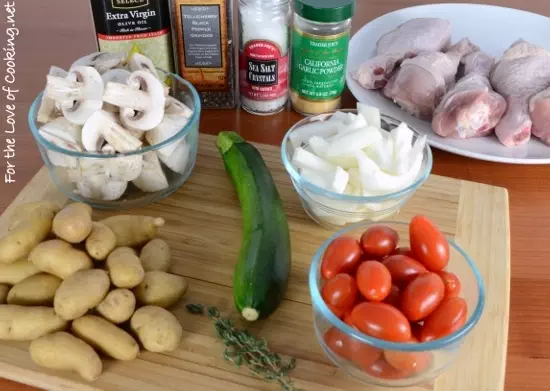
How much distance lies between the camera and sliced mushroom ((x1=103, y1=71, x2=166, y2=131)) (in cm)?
99

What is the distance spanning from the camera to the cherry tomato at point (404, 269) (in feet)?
2.59

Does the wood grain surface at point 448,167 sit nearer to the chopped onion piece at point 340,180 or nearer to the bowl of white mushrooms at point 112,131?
the bowl of white mushrooms at point 112,131

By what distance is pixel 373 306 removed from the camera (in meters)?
0.73

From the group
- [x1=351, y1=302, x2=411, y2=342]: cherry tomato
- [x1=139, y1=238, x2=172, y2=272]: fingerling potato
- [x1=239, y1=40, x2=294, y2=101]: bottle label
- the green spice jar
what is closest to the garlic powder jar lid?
the green spice jar

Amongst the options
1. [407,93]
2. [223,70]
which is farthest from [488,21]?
[223,70]

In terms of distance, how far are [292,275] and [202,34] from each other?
57cm

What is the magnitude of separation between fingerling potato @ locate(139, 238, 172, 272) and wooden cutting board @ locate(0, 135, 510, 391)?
2.1 inches

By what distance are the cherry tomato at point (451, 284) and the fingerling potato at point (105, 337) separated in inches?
16.4

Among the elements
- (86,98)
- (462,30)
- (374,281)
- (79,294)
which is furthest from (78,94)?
(462,30)

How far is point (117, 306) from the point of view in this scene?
81cm

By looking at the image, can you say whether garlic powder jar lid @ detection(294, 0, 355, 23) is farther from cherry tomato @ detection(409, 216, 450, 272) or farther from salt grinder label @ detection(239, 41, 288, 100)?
cherry tomato @ detection(409, 216, 450, 272)

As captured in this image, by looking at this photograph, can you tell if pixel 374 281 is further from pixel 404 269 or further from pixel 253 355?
pixel 253 355

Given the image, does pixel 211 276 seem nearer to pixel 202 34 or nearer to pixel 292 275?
pixel 292 275

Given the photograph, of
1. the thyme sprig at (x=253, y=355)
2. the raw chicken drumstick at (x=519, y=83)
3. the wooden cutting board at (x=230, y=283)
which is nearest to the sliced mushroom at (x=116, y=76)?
the wooden cutting board at (x=230, y=283)
